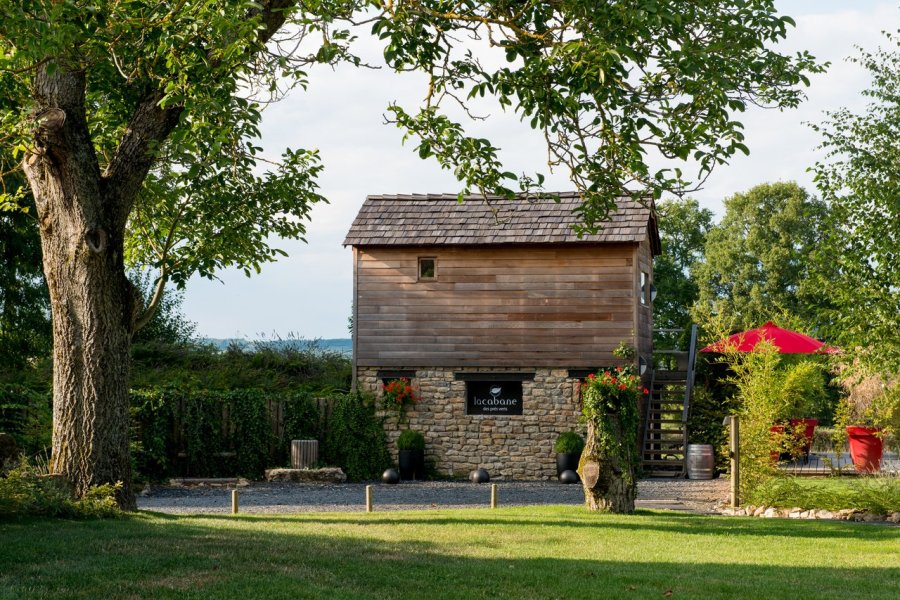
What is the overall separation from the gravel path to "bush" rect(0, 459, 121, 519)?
3.08 meters

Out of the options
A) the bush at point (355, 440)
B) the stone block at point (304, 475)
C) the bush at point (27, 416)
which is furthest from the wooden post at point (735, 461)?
the bush at point (27, 416)

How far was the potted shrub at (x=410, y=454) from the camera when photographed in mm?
22000

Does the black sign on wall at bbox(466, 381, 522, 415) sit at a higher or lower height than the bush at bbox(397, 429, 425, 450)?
higher

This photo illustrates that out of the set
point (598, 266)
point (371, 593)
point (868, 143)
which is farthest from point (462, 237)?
point (371, 593)

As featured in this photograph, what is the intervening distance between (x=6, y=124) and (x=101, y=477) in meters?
4.23

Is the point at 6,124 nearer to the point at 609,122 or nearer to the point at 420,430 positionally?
the point at 609,122

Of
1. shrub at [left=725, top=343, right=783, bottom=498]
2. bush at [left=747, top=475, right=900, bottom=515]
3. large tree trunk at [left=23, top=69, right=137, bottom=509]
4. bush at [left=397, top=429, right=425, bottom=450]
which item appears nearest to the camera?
large tree trunk at [left=23, top=69, right=137, bottom=509]

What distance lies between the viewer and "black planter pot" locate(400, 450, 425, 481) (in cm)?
2200

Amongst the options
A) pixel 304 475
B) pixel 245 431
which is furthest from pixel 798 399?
pixel 245 431

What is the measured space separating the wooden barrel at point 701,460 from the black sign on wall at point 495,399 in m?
3.70

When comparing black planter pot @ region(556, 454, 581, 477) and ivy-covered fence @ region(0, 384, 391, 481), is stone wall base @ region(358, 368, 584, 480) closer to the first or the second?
black planter pot @ region(556, 454, 581, 477)

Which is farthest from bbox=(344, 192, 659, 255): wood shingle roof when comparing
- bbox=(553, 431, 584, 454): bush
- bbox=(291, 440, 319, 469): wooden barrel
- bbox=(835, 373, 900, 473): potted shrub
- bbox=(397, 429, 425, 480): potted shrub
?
bbox=(835, 373, 900, 473): potted shrub

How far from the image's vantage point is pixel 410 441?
2197 centimetres

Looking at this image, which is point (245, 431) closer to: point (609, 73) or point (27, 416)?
point (27, 416)
